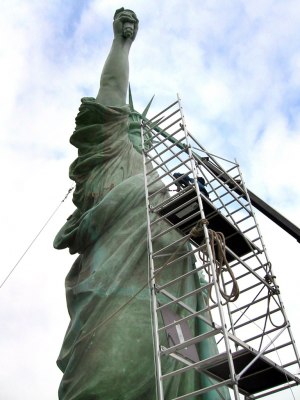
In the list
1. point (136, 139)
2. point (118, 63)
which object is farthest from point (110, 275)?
point (118, 63)

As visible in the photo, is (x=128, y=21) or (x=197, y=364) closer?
(x=197, y=364)

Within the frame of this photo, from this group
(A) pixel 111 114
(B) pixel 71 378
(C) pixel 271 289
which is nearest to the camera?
(B) pixel 71 378

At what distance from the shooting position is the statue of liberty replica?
5.69 m

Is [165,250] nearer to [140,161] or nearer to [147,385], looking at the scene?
[147,385]

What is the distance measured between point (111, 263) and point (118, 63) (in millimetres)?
3908

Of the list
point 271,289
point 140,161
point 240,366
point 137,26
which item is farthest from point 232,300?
point 137,26

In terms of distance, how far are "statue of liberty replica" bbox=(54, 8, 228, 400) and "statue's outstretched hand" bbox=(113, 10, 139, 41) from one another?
0.06 ft

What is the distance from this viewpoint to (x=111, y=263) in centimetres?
663

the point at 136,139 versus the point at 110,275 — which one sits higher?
the point at 136,139

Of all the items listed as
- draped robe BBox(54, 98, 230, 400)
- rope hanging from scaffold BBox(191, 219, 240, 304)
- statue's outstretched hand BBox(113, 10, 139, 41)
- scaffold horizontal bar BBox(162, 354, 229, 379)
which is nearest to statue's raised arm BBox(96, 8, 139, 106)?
statue's outstretched hand BBox(113, 10, 139, 41)

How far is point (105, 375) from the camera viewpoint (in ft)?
18.4

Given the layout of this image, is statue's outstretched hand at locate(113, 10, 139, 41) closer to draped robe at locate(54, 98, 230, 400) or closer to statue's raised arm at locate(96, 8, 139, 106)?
statue's raised arm at locate(96, 8, 139, 106)

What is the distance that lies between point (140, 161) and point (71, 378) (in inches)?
143

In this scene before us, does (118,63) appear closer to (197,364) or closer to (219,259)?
(219,259)
